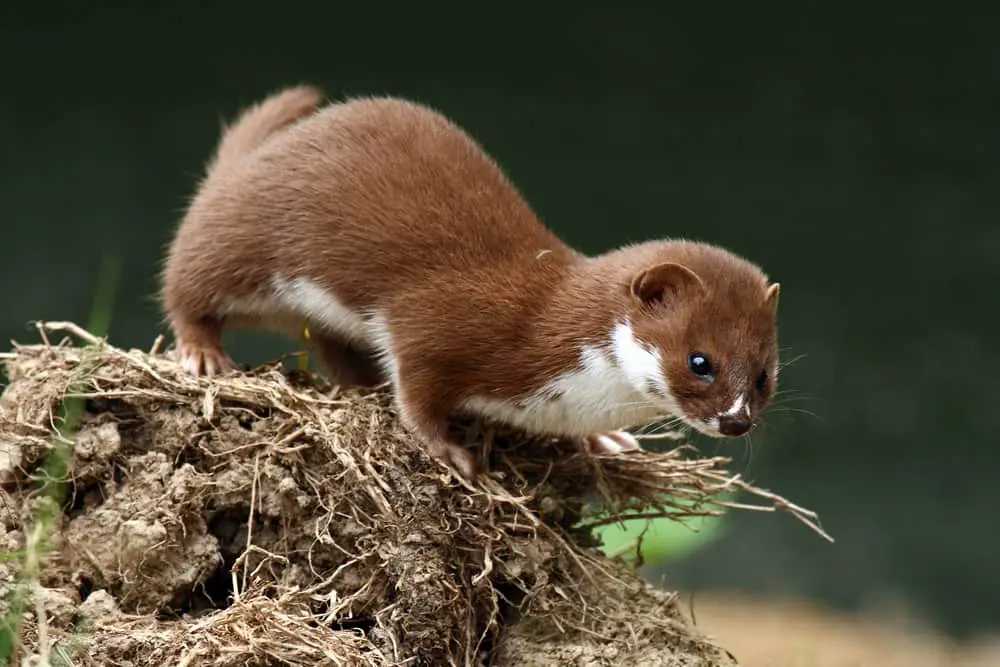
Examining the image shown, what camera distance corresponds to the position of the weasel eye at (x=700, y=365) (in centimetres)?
320

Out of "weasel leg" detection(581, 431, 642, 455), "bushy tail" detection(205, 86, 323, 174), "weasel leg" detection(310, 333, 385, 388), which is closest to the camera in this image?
"weasel leg" detection(581, 431, 642, 455)

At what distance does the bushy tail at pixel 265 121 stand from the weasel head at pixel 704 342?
1461 mm

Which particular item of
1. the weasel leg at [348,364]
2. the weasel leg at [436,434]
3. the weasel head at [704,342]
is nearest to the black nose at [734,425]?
the weasel head at [704,342]

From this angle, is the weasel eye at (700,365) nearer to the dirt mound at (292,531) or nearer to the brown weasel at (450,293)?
the brown weasel at (450,293)

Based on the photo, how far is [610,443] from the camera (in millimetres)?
3848

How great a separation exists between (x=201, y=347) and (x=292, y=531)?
684 mm

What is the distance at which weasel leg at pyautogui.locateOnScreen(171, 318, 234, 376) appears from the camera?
367cm

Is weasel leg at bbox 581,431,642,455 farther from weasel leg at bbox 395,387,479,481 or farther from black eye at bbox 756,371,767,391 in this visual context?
black eye at bbox 756,371,767,391

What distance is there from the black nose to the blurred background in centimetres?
415

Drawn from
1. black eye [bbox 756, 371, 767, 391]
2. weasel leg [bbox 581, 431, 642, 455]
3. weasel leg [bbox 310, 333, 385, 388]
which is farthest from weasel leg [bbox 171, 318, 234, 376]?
black eye [bbox 756, 371, 767, 391]

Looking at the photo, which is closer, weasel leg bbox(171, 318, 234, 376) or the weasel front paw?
the weasel front paw

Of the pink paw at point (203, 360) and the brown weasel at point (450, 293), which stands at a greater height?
the brown weasel at point (450, 293)

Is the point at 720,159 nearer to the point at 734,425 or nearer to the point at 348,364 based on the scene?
the point at 348,364

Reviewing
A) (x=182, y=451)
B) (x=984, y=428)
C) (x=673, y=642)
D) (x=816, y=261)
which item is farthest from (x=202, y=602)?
(x=984, y=428)
